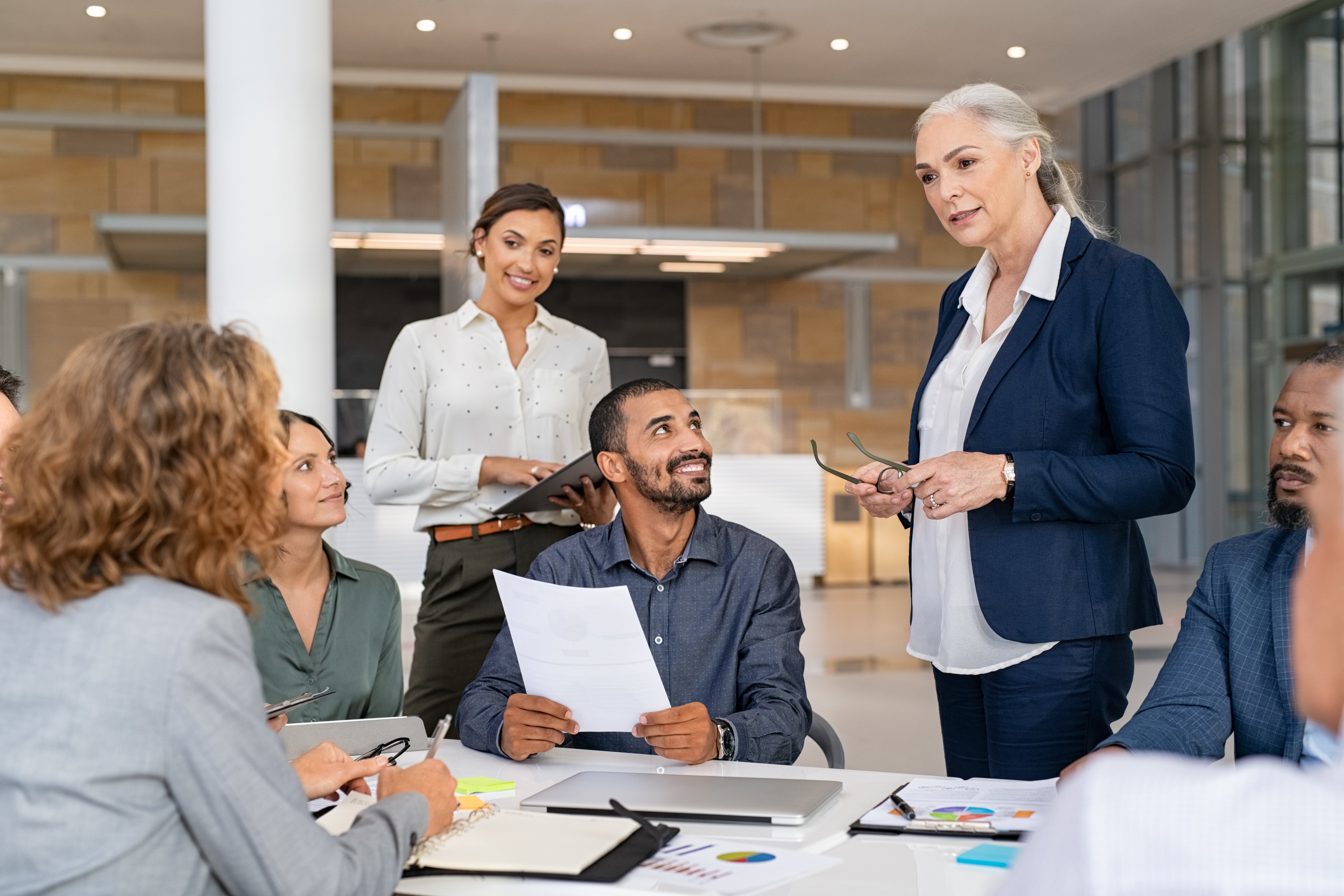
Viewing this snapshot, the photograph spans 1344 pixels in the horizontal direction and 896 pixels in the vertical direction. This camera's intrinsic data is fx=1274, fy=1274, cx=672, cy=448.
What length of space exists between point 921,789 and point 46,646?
1093 millimetres

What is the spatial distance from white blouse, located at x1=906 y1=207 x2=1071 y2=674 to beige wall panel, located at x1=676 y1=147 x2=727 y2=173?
28.3 ft

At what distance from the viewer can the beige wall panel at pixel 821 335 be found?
36.3 ft

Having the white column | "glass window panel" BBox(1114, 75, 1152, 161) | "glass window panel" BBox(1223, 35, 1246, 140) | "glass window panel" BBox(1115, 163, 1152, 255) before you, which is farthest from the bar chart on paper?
"glass window panel" BBox(1114, 75, 1152, 161)

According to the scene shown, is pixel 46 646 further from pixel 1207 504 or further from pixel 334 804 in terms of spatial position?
pixel 1207 504

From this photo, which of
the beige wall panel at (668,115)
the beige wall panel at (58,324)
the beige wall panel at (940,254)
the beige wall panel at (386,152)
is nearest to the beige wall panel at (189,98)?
the beige wall panel at (386,152)

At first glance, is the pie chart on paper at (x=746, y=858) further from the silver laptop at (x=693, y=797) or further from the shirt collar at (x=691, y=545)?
the shirt collar at (x=691, y=545)

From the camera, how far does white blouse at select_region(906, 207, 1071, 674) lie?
2117mm

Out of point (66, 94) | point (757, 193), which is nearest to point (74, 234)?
point (66, 94)

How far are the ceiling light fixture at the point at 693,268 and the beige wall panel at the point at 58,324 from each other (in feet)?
13.6

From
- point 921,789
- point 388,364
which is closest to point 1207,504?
point 388,364

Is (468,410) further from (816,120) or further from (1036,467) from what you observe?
(816,120)

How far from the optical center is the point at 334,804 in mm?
1652

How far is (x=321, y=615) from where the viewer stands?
2566 millimetres

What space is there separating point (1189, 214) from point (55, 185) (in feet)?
30.1
